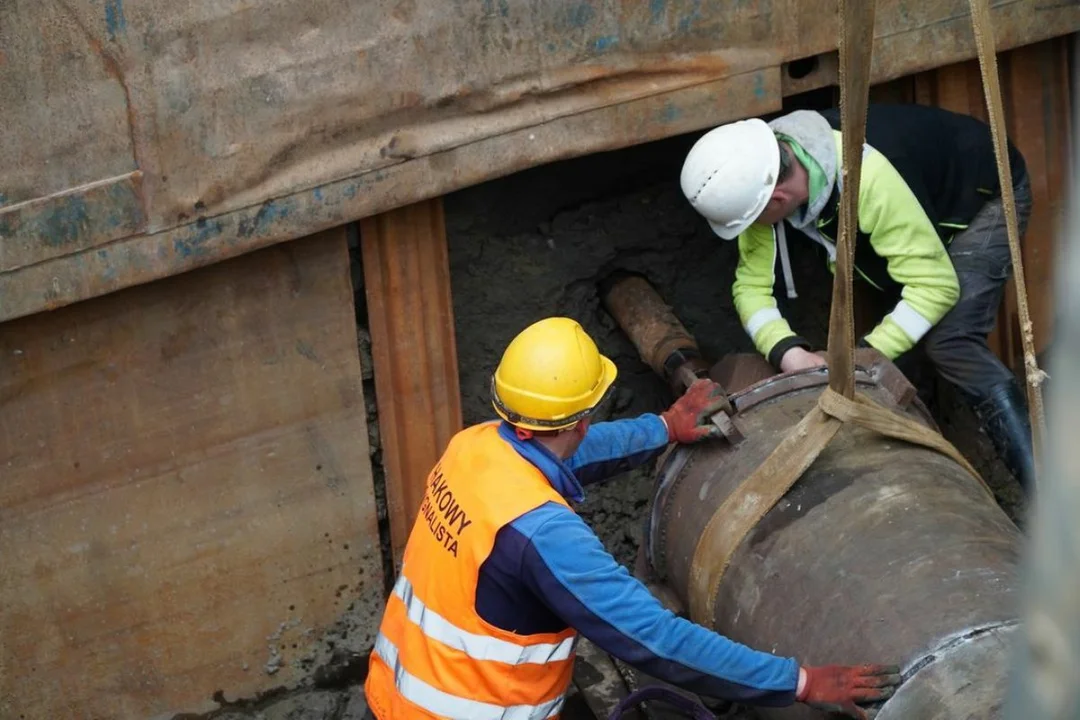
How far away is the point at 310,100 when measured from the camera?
405 centimetres

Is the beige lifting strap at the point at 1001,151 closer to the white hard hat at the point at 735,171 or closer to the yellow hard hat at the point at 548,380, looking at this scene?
the yellow hard hat at the point at 548,380

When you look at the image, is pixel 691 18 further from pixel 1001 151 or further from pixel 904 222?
pixel 1001 151

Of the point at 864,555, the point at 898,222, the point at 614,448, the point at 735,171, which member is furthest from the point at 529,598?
the point at 898,222

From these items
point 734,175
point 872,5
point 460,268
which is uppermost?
point 872,5

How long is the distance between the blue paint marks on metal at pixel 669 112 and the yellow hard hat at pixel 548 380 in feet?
4.64

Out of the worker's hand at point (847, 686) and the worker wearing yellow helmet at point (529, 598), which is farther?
the worker wearing yellow helmet at point (529, 598)

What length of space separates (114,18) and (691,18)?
1.78m

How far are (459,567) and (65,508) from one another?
6.06 feet

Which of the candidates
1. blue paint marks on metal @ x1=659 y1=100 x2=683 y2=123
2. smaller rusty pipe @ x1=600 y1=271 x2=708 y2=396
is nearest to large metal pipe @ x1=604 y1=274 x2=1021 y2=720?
smaller rusty pipe @ x1=600 y1=271 x2=708 y2=396

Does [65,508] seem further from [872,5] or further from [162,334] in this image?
[872,5]

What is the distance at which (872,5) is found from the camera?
2688 millimetres

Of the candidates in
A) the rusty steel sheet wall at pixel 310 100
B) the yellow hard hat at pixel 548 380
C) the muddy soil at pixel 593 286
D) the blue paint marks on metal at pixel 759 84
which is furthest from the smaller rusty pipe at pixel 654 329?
the yellow hard hat at pixel 548 380

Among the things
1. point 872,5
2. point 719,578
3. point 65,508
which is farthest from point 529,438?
point 65,508

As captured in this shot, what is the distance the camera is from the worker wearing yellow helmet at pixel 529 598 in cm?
292
